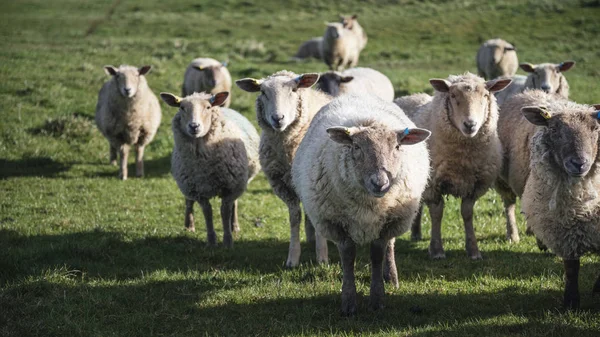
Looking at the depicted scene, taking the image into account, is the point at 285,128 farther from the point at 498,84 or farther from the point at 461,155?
the point at 498,84

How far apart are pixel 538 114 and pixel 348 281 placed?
231 cm

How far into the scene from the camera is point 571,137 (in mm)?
5426

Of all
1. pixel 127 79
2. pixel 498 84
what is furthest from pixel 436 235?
pixel 127 79

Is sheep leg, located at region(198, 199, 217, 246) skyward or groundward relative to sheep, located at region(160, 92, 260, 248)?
groundward

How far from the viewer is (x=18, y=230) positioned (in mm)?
8641

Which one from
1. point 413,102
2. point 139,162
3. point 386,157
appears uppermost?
point 386,157

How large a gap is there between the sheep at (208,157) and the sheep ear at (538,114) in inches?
168

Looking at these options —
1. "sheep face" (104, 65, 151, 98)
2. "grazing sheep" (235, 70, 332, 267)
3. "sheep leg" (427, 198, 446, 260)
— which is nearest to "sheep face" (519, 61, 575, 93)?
"sheep leg" (427, 198, 446, 260)

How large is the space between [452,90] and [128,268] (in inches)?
174

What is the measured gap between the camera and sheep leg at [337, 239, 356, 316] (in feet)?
19.2

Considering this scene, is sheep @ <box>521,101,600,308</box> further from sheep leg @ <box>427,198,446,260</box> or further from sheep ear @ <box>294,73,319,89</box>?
sheep ear @ <box>294,73,319,89</box>

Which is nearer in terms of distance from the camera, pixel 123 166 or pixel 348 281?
pixel 348 281

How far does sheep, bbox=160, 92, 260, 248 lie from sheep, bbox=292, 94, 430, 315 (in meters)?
2.50

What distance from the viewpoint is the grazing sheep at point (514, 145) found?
779 cm
